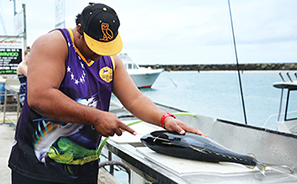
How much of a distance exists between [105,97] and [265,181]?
2.86ft

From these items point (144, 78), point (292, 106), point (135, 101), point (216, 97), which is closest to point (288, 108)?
point (292, 106)

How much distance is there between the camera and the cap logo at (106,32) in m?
1.24

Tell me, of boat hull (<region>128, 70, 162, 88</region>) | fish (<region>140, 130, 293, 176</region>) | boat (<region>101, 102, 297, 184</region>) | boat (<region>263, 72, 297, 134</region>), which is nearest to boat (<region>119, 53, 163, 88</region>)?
boat hull (<region>128, 70, 162, 88</region>)

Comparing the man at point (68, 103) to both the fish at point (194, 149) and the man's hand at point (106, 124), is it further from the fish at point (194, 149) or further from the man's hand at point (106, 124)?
the fish at point (194, 149)

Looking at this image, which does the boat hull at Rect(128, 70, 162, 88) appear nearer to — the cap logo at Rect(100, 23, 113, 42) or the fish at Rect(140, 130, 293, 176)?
the fish at Rect(140, 130, 293, 176)

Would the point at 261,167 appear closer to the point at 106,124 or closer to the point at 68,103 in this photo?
the point at 106,124

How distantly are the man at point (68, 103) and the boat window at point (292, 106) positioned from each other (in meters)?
5.88

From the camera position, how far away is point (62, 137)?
1.33m

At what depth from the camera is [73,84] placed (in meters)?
1.29

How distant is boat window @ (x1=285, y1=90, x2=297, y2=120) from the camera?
6.56 m

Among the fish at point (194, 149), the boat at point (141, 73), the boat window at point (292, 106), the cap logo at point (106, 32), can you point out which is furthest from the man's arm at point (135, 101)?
the boat at point (141, 73)

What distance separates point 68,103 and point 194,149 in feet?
2.40

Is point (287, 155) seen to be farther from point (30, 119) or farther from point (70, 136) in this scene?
point (30, 119)

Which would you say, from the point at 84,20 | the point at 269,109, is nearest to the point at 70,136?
the point at 84,20
